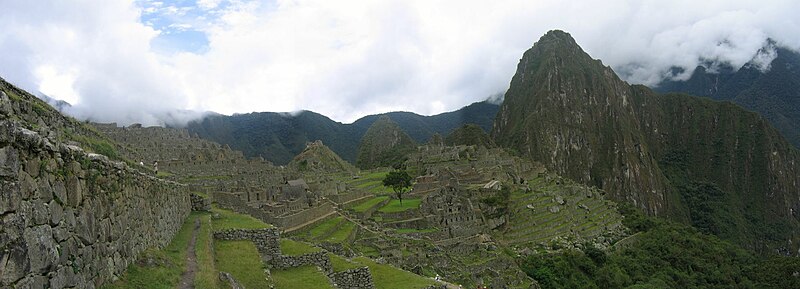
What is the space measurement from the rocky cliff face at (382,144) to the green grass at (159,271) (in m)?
101

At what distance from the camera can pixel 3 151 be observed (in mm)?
4520

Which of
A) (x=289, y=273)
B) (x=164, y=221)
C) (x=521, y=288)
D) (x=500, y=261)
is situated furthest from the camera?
(x=500, y=261)

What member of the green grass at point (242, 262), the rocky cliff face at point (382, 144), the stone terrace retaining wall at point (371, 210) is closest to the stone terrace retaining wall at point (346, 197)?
the stone terrace retaining wall at point (371, 210)

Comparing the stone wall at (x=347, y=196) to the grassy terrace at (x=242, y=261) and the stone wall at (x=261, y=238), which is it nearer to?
the grassy terrace at (x=242, y=261)

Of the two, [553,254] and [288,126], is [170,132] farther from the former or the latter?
[288,126]

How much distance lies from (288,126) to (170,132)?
2881 inches

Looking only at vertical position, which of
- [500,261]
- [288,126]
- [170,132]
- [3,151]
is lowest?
[500,261]

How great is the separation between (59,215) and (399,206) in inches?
1558

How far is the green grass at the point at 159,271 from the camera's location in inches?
313

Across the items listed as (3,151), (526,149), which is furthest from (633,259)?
(526,149)

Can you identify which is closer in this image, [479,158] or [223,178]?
[223,178]

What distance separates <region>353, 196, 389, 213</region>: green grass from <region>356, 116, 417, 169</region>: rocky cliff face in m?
65.0

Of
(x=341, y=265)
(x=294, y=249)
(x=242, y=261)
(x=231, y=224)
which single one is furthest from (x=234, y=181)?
(x=242, y=261)

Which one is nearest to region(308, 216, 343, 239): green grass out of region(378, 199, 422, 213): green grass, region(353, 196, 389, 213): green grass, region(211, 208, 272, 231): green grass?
region(353, 196, 389, 213): green grass
